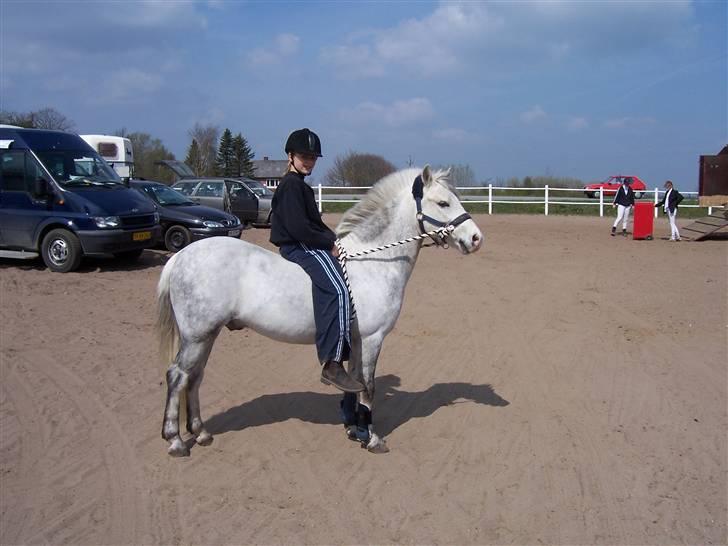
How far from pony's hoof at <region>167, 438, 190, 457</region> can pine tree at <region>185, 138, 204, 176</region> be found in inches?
1987

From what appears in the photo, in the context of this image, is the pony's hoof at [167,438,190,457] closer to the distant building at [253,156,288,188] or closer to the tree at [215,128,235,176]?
the tree at [215,128,235,176]

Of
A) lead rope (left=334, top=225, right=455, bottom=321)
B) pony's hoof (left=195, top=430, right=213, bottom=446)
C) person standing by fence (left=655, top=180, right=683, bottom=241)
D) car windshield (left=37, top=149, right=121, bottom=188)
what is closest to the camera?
lead rope (left=334, top=225, right=455, bottom=321)

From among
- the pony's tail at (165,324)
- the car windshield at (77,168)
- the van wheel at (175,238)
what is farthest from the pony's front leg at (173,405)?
the van wheel at (175,238)

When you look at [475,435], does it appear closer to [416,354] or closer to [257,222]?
[416,354]

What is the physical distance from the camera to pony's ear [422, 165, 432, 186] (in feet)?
17.4

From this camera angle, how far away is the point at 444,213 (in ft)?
17.6

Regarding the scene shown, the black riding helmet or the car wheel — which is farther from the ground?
the black riding helmet

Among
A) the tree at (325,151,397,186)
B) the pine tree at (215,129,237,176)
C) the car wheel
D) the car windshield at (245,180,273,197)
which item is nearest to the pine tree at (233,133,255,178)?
the pine tree at (215,129,237,176)

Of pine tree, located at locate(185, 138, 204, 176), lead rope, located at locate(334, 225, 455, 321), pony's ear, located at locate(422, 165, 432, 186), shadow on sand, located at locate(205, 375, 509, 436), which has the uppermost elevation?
pine tree, located at locate(185, 138, 204, 176)

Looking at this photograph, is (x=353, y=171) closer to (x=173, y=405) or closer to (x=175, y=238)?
(x=175, y=238)

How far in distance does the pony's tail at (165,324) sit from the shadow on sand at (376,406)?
0.89m

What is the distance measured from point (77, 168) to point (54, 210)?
1237mm

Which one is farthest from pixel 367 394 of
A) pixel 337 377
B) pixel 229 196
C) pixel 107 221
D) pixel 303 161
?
pixel 229 196

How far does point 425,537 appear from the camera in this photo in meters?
4.18
